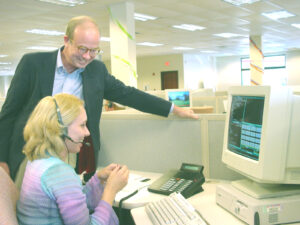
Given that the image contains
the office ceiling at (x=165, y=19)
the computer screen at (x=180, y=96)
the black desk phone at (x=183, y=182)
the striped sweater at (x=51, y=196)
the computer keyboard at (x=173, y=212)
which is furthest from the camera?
the office ceiling at (x=165, y=19)

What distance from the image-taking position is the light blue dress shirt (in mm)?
1627

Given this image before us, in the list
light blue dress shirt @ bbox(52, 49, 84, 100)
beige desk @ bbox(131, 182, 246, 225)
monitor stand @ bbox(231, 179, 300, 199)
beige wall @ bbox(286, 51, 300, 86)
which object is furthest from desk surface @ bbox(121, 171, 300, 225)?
beige wall @ bbox(286, 51, 300, 86)

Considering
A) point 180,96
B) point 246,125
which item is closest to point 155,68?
point 180,96

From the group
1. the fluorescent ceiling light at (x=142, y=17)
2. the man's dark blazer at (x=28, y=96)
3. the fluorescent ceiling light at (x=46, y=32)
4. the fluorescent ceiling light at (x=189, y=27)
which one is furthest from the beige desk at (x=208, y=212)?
the fluorescent ceiling light at (x=46, y=32)

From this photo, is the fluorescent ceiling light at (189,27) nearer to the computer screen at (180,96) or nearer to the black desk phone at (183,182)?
the computer screen at (180,96)

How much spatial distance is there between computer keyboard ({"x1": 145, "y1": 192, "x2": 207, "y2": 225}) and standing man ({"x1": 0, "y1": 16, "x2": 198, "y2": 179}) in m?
0.56

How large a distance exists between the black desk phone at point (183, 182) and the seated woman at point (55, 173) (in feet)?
1.29

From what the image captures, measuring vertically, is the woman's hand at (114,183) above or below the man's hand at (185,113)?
below

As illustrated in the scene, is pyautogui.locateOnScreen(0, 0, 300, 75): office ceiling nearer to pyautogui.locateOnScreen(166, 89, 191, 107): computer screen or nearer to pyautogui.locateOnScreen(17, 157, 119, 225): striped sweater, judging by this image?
pyautogui.locateOnScreen(166, 89, 191, 107): computer screen

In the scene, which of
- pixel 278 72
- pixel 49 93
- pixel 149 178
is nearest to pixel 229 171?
pixel 149 178

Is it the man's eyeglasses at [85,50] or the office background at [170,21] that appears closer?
the man's eyeglasses at [85,50]

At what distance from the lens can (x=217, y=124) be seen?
166 cm

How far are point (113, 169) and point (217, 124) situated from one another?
64cm

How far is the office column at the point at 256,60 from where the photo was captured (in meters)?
9.51
